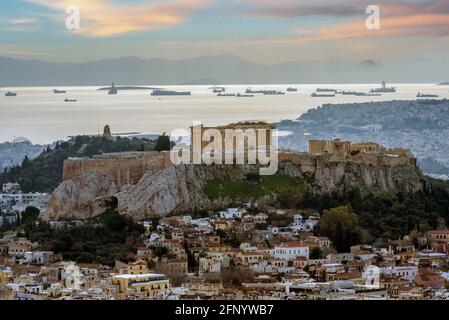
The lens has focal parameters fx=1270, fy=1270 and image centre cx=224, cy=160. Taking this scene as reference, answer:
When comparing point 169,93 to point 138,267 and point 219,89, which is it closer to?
point 219,89

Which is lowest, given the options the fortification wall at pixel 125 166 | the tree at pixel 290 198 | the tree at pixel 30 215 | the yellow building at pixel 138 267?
the yellow building at pixel 138 267

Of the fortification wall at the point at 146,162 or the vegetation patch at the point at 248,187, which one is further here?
the fortification wall at the point at 146,162

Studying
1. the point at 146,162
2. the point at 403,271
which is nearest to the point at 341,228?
the point at 403,271

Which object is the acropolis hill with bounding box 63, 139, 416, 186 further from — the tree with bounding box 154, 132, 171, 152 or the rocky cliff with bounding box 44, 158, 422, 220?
the tree with bounding box 154, 132, 171, 152

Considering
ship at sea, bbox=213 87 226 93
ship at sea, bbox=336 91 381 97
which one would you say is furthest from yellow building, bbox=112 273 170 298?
ship at sea, bbox=336 91 381 97

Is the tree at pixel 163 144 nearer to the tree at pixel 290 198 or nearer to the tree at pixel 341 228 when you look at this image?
the tree at pixel 290 198

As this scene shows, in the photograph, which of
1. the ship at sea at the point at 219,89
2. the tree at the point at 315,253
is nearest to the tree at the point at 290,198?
the ship at sea at the point at 219,89
